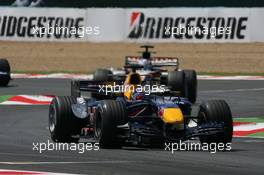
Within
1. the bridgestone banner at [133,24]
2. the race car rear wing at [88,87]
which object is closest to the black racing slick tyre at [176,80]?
the race car rear wing at [88,87]

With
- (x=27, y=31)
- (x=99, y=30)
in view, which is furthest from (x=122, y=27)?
(x=27, y=31)

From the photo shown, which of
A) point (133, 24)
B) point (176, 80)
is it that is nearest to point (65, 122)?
point (176, 80)

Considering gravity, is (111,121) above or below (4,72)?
below

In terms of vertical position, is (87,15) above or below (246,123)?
above

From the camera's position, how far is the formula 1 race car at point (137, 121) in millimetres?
14453

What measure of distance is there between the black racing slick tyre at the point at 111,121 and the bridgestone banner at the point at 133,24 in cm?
2358

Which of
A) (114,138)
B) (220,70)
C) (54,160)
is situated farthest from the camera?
(220,70)

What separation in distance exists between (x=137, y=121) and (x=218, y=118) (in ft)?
3.97

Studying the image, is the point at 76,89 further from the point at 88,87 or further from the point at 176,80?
the point at 176,80

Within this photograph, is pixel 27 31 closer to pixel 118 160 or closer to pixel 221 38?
pixel 221 38

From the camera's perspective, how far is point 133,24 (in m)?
39.6

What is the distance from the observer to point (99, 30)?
4044 cm

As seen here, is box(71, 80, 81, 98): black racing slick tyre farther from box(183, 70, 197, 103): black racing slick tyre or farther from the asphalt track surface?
box(183, 70, 197, 103): black racing slick tyre

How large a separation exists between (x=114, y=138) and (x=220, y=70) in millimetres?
21662
